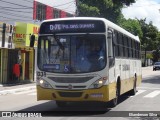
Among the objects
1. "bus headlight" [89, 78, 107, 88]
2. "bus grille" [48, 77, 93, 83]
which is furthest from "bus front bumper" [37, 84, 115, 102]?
"bus grille" [48, 77, 93, 83]

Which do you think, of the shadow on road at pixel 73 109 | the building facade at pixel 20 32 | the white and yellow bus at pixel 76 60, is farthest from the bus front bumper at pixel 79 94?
the building facade at pixel 20 32

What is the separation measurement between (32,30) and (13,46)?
2.33 metres

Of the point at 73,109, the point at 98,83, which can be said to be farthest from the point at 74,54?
the point at 73,109

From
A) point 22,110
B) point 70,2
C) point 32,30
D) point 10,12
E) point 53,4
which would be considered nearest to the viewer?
point 22,110

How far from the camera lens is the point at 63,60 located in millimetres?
13430

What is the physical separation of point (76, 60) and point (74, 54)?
0.21 meters

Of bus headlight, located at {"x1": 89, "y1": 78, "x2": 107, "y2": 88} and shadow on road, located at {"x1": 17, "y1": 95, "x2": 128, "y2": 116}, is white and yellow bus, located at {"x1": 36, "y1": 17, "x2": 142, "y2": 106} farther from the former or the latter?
shadow on road, located at {"x1": 17, "y1": 95, "x2": 128, "y2": 116}

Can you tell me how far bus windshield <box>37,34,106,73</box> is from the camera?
43.7 ft

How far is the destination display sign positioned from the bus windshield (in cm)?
20

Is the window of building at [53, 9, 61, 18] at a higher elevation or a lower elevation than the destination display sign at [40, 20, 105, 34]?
higher

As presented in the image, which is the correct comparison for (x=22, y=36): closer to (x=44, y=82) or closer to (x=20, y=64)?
(x=20, y=64)

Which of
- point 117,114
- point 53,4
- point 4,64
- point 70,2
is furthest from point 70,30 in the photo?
point 70,2

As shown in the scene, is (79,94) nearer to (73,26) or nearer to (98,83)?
(98,83)

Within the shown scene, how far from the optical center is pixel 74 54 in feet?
43.9
